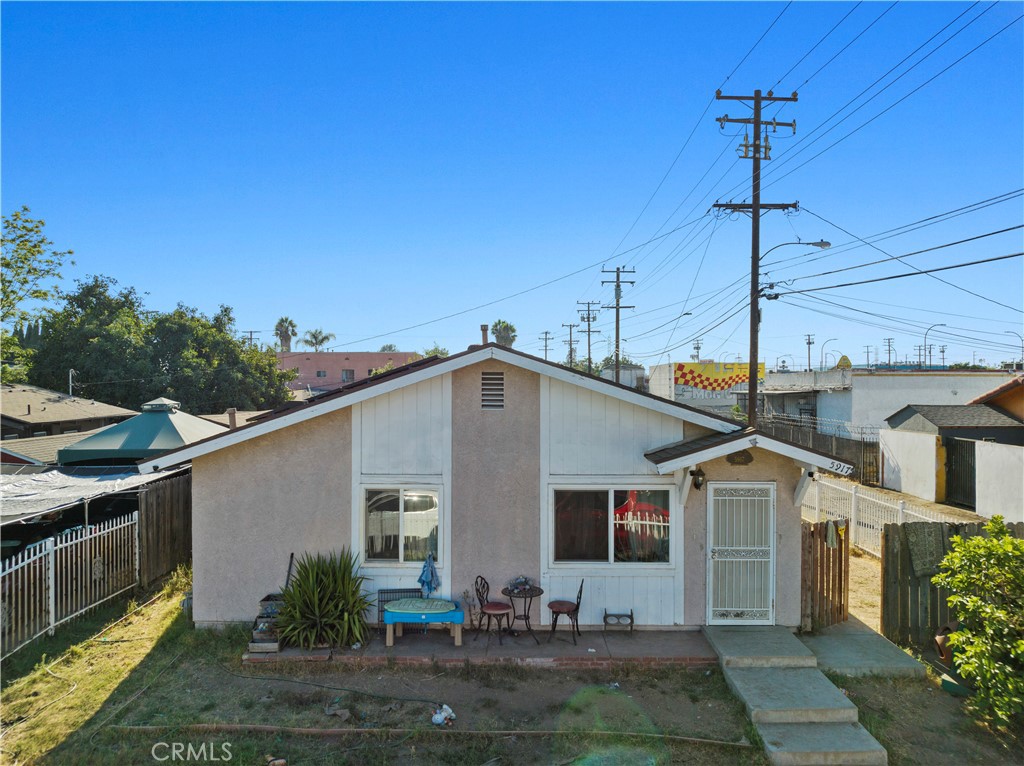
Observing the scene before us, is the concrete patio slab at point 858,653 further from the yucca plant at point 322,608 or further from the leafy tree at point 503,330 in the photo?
the leafy tree at point 503,330

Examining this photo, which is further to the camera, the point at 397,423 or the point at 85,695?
the point at 397,423

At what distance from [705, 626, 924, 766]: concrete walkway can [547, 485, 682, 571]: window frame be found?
1246 mm

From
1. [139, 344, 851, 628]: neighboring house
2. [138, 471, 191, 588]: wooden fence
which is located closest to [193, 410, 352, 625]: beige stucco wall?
[139, 344, 851, 628]: neighboring house

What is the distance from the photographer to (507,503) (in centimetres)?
920

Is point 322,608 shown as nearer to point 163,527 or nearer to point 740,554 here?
point 163,527

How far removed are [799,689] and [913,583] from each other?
3.02 metres

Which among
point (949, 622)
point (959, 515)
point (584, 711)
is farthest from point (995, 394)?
point (584, 711)

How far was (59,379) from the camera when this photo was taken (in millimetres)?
37781

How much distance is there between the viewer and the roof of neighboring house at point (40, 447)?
17406 mm

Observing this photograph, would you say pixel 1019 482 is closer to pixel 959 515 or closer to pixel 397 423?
pixel 959 515

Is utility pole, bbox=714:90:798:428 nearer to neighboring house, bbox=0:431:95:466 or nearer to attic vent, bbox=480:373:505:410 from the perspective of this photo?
attic vent, bbox=480:373:505:410

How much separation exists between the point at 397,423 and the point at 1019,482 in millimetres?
16537

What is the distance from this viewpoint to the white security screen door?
9070 mm

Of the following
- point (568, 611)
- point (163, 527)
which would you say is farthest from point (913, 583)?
point (163, 527)
